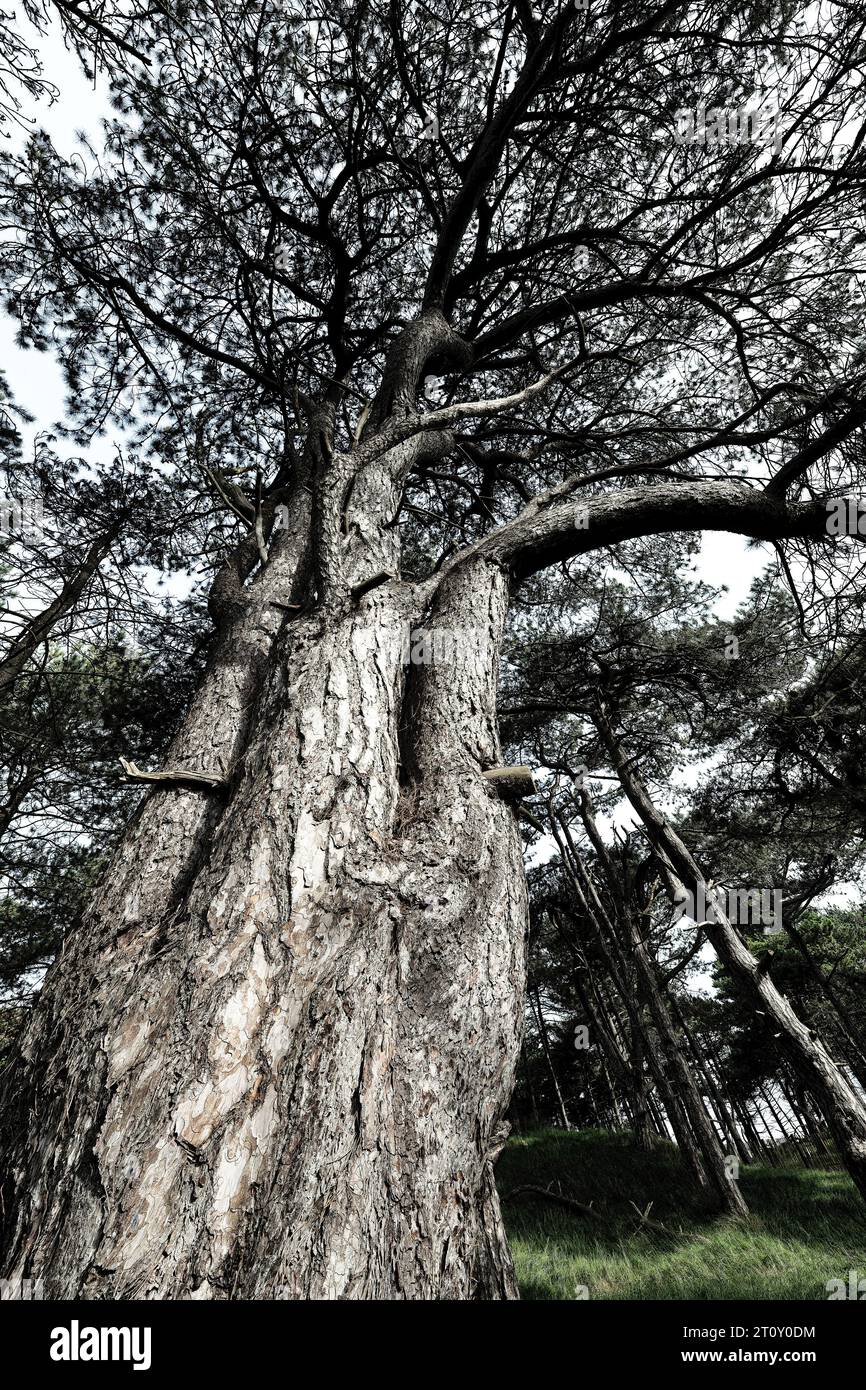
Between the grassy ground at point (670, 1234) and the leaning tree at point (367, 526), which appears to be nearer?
the leaning tree at point (367, 526)

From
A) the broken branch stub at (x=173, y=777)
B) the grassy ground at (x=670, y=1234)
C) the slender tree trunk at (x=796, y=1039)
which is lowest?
the grassy ground at (x=670, y=1234)

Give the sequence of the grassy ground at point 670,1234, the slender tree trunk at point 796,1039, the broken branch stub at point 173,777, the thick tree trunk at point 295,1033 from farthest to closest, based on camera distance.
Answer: the slender tree trunk at point 796,1039 → the grassy ground at point 670,1234 → the broken branch stub at point 173,777 → the thick tree trunk at point 295,1033

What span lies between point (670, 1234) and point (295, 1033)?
23.1 feet

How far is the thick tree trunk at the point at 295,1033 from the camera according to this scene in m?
0.96

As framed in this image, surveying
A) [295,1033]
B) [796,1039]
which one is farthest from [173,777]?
[796,1039]

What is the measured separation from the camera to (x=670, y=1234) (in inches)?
231

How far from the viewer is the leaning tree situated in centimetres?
105

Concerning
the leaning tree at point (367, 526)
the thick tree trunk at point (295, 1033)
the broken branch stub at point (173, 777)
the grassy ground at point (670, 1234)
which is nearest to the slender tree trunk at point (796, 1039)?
the grassy ground at point (670, 1234)

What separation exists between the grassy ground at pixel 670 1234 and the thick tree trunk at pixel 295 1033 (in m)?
3.78

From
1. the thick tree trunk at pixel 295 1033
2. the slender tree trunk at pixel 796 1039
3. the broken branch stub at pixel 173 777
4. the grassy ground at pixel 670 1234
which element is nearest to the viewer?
the thick tree trunk at pixel 295 1033

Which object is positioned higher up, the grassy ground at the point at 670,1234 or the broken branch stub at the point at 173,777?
the broken branch stub at the point at 173,777

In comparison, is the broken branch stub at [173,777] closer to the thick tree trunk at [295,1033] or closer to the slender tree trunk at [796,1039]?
the thick tree trunk at [295,1033]

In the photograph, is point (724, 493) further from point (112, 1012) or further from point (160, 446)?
point (160, 446)

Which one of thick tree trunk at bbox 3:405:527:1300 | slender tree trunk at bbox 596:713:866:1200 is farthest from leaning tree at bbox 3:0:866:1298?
slender tree trunk at bbox 596:713:866:1200
